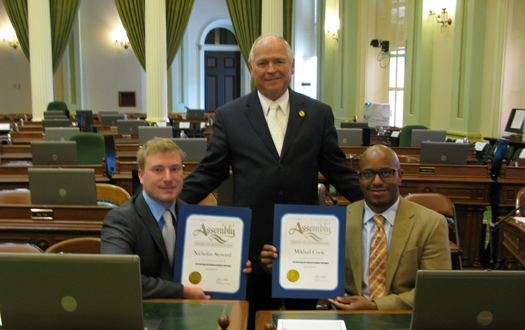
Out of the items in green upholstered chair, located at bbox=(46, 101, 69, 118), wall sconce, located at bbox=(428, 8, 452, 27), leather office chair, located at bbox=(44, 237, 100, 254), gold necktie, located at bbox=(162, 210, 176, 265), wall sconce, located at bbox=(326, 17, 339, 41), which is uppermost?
wall sconce, located at bbox=(326, 17, 339, 41)

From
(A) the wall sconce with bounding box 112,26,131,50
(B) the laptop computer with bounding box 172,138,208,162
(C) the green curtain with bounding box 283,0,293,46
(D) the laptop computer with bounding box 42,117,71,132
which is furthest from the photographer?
(A) the wall sconce with bounding box 112,26,131,50

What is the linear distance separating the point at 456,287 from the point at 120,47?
1718cm

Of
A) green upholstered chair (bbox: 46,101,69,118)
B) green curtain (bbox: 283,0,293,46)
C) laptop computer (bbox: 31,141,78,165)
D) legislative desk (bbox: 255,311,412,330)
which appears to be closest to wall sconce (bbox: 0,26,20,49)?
green upholstered chair (bbox: 46,101,69,118)

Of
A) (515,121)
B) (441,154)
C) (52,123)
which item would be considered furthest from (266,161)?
(52,123)

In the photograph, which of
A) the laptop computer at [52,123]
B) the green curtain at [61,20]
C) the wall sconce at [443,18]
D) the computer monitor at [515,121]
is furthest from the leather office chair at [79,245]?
the green curtain at [61,20]

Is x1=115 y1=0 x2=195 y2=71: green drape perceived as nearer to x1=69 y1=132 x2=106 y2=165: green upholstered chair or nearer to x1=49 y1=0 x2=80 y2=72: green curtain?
x1=49 y1=0 x2=80 y2=72: green curtain

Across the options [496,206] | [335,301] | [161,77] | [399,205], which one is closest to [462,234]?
[496,206]

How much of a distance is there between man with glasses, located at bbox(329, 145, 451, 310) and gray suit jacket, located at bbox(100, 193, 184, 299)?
72 centimetres

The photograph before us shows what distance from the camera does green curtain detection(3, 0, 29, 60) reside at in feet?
48.9

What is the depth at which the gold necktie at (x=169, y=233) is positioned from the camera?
2084mm

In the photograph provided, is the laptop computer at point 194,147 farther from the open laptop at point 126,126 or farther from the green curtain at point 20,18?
the green curtain at point 20,18

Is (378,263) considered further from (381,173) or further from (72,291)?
(72,291)

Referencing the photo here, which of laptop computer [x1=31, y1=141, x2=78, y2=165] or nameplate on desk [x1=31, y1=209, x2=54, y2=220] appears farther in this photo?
laptop computer [x1=31, y1=141, x2=78, y2=165]

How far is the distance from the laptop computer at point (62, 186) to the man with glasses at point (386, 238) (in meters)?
1.80
